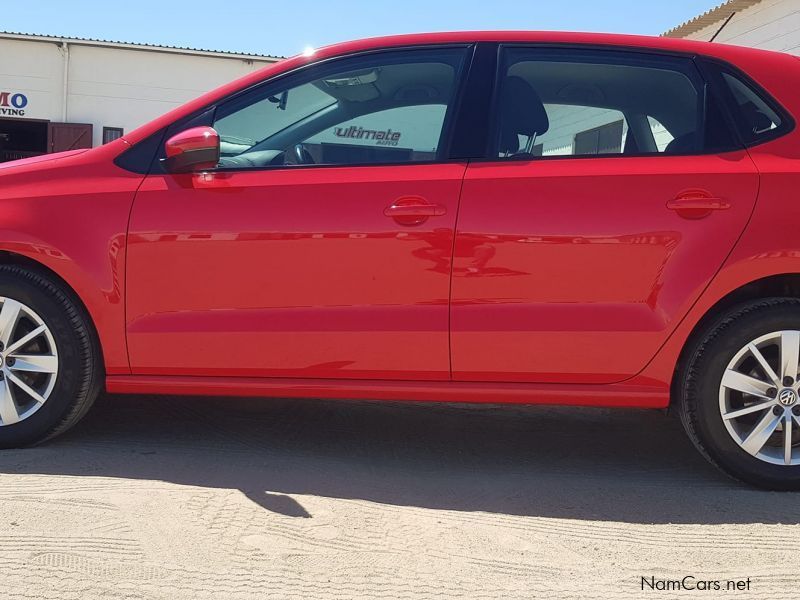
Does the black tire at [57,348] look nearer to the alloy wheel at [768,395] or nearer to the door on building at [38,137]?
the alloy wheel at [768,395]

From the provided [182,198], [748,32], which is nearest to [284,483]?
[182,198]

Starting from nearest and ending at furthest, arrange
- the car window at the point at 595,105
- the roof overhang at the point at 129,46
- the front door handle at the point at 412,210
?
the front door handle at the point at 412,210 → the car window at the point at 595,105 → the roof overhang at the point at 129,46

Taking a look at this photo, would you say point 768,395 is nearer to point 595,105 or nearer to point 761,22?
point 595,105

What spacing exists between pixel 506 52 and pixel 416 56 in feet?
1.20

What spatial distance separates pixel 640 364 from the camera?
3186 millimetres

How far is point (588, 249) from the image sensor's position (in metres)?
3.14

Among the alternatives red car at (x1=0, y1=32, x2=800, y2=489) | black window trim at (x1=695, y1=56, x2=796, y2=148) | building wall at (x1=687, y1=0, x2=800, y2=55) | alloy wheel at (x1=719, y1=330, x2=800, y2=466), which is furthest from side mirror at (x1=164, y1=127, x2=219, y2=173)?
Result: building wall at (x1=687, y1=0, x2=800, y2=55)

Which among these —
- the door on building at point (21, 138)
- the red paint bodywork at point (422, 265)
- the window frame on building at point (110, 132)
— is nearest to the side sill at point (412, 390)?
the red paint bodywork at point (422, 265)

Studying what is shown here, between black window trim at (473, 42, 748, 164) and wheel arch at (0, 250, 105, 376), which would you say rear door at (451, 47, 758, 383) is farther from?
wheel arch at (0, 250, 105, 376)

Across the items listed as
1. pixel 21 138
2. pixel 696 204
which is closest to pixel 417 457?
pixel 696 204

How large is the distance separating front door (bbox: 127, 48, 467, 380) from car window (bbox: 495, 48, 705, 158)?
261mm

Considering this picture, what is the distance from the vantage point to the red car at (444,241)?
10.3ft

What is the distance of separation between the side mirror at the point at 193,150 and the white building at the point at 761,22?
320 inches

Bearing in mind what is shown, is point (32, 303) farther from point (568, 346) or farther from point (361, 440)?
point (568, 346)
